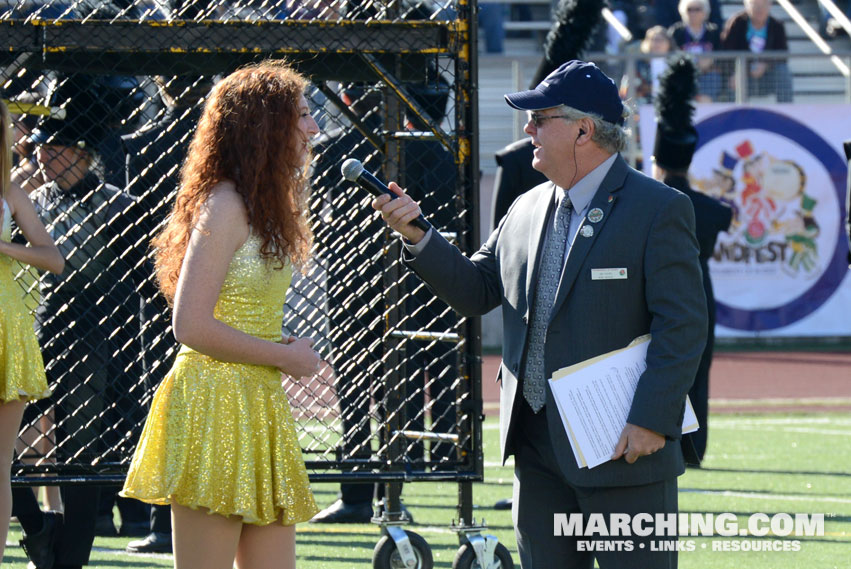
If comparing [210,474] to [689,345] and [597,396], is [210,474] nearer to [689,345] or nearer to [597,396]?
[597,396]

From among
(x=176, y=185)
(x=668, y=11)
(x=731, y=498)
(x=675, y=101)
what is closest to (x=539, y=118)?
(x=176, y=185)

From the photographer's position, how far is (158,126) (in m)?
6.48

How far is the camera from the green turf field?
6.29m

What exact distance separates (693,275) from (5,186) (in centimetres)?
254

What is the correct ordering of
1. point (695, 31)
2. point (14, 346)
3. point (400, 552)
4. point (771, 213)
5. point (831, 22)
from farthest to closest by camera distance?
point (831, 22)
point (695, 31)
point (771, 213)
point (400, 552)
point (14, 346)

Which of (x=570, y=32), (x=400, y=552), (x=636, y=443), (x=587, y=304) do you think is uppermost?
(x=570, y=32)

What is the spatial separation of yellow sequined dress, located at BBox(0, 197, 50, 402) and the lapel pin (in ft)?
7.24

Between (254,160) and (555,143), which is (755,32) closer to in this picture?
(555,143)

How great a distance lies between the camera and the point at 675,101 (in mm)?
8500

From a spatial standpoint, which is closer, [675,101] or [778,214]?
[675,101]

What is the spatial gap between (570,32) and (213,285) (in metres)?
4.81

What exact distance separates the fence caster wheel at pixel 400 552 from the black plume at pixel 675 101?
386cm

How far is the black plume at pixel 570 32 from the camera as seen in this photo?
7.98 m

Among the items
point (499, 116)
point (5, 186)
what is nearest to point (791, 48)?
point (499, 116)
